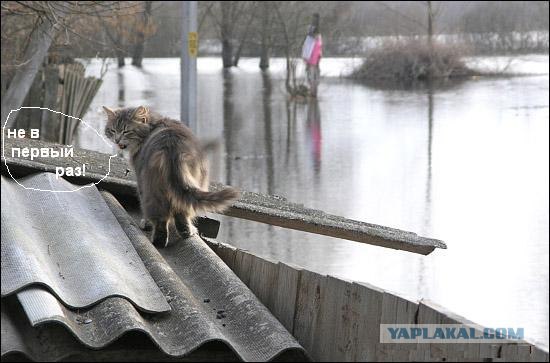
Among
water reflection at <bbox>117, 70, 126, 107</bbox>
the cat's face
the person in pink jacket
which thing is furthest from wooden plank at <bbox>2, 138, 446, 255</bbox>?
the person in pink jacket

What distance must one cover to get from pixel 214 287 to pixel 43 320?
120cm

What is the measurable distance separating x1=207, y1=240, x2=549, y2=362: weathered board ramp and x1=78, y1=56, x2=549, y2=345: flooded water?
1.53 ft

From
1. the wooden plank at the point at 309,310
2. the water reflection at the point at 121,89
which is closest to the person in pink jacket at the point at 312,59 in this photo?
the water reflection at the point at 121,89

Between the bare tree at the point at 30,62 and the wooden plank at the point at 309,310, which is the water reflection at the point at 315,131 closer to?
the bare tree at the point at 30,62

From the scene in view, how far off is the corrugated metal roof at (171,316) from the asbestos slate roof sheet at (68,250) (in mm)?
18

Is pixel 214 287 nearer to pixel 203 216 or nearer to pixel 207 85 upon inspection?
pixel 203 216

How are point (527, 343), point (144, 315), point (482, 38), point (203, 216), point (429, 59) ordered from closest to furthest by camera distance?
point (527, 343) < point (144, 315) < point (203, 216) < point (429, 59) < point (482, 38)

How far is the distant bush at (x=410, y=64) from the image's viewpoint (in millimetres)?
41688

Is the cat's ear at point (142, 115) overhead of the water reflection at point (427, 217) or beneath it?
overhead

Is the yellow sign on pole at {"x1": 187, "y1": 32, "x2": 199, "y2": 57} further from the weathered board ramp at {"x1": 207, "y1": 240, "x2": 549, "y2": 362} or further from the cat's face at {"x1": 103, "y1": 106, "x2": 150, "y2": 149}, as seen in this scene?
the weathered board ramp at {"x1": 207, "y1": 240, "x2": 549, "y2": 362}

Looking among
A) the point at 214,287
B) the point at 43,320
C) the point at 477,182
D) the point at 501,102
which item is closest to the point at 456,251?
the point at 477,182

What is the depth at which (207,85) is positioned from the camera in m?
38.3

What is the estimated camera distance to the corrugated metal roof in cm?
339

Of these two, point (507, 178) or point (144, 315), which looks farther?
point (507, 178)
